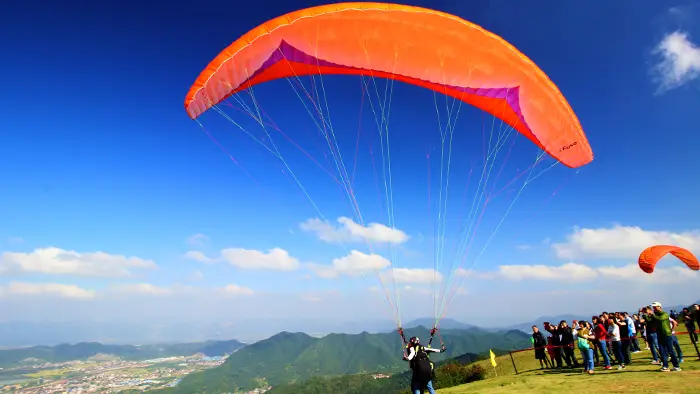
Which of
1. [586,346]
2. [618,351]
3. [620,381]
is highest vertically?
[586,346]

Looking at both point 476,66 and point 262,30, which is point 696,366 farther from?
point 262,30

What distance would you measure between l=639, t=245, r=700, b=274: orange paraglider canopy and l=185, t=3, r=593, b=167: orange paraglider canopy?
538 inches

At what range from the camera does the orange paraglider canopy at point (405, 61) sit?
8992 mm

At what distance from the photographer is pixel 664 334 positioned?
9469 millimetres

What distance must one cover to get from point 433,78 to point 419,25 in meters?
1.74

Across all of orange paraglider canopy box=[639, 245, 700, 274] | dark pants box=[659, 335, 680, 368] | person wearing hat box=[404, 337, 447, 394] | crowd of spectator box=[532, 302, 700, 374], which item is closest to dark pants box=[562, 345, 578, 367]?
crowd of spectator box=[532, 302, 700, 374]

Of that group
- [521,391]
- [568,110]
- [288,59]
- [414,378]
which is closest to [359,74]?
[288,59]

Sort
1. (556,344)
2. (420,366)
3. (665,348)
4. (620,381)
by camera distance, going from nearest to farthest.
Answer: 1. (420,366)
2. (620,381)
3. (665,348)
4. (556,344)

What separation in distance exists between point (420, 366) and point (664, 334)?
669cm

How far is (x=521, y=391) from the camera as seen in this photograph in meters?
9.00

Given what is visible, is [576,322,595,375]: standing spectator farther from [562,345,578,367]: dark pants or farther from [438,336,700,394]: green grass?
[562,345,578,367]: dark pants

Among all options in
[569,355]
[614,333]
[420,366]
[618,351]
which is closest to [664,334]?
[614,333]

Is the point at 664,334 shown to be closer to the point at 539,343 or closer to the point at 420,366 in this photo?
the point at 539,343

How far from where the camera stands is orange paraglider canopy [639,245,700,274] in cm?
2027
